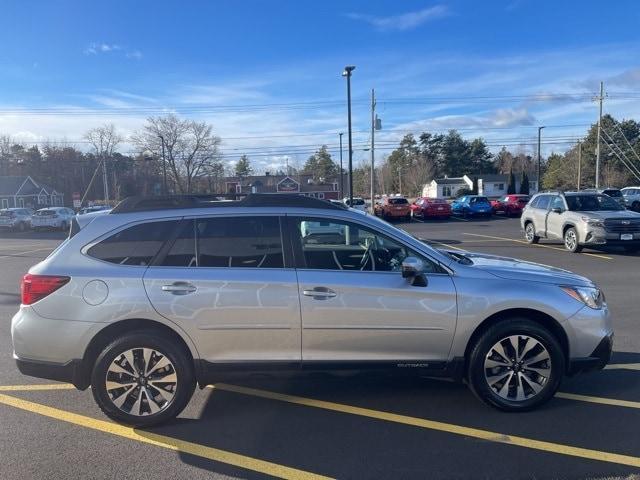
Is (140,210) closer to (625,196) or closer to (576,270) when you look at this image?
(576,270)

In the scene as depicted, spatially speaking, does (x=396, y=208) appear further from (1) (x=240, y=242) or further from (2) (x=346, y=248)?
(1) (x=240, y=242)

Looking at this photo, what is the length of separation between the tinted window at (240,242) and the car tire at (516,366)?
1751 millimetres

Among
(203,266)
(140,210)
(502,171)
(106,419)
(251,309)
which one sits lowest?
(106,419)

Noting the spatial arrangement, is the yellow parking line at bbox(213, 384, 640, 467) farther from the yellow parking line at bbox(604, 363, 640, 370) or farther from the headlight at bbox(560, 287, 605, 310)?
the yellow parking line at bbox(604, 363, 640, 370)

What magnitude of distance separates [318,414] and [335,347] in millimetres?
637

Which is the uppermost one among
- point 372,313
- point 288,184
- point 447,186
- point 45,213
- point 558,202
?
point 288,184

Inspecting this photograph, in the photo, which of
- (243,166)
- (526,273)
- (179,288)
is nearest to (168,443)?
(179,288)

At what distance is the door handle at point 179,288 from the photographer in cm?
378

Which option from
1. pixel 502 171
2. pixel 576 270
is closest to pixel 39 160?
pixel 502 171

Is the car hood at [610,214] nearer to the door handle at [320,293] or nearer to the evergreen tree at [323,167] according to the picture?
the door handle at [320,293]

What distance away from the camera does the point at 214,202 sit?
424 centimetres

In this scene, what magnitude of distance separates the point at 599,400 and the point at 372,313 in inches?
85.2

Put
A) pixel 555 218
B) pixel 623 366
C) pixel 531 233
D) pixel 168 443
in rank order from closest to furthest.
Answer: pixel 168 443 → pixel 623 366 → pixel 555 218 → pixel 531 233

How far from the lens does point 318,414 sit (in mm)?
4066
